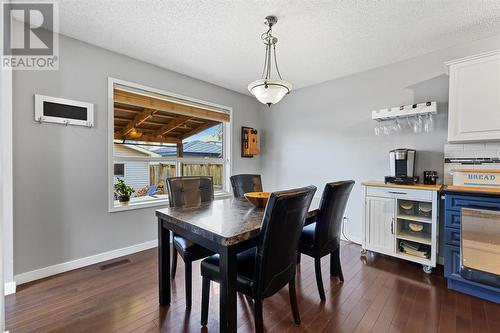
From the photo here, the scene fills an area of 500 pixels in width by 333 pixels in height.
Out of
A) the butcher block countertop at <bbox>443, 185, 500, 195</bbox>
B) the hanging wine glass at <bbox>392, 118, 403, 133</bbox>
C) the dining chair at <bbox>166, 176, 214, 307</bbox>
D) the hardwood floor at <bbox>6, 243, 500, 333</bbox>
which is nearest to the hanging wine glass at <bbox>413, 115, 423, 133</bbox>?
the hanging wine glass at <bbox>392, 118, 403, 133</bbox>

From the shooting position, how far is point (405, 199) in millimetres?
2598

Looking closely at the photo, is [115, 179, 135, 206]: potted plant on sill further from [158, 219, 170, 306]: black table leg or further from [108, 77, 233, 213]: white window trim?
[158, 219, 170, 306]: black table leg

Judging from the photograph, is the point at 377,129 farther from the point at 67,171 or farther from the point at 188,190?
the point at 67,171

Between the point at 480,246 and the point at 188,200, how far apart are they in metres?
2.70

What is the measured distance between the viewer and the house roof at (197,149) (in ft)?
11.4

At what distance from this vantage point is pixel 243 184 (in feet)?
9.93

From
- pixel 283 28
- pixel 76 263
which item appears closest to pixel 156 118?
pixel 76 263

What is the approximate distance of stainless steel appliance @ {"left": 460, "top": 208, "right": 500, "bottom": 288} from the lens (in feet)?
6.40

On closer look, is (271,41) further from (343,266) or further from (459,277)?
(459,277)

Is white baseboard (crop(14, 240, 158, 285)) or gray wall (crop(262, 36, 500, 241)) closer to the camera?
white baseboard (crop(14, 240, 158, 285))

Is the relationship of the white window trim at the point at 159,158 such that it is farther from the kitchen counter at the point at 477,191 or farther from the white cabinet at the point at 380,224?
the kitchen counter at the point at 477,191

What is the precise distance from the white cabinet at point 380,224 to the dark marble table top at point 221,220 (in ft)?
3.46

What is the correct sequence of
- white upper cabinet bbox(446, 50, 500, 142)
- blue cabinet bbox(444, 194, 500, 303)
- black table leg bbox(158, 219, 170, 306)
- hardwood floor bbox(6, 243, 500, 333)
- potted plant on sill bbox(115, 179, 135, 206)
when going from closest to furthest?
hardwood floor bbox(6, 243, 500, 333) → black table leg bbox(158, 219, 170, 306) → blue cabinet bbox(444, 194, 500, 303) → white upper cabinet bbox(446, 50, 500, 142) → potted plant on sill bbox(115, 179, 135, 206)

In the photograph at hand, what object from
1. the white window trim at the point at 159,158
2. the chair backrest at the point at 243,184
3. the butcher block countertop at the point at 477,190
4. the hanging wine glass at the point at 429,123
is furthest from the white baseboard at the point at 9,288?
the hanging wine glass at the point at 429,123
